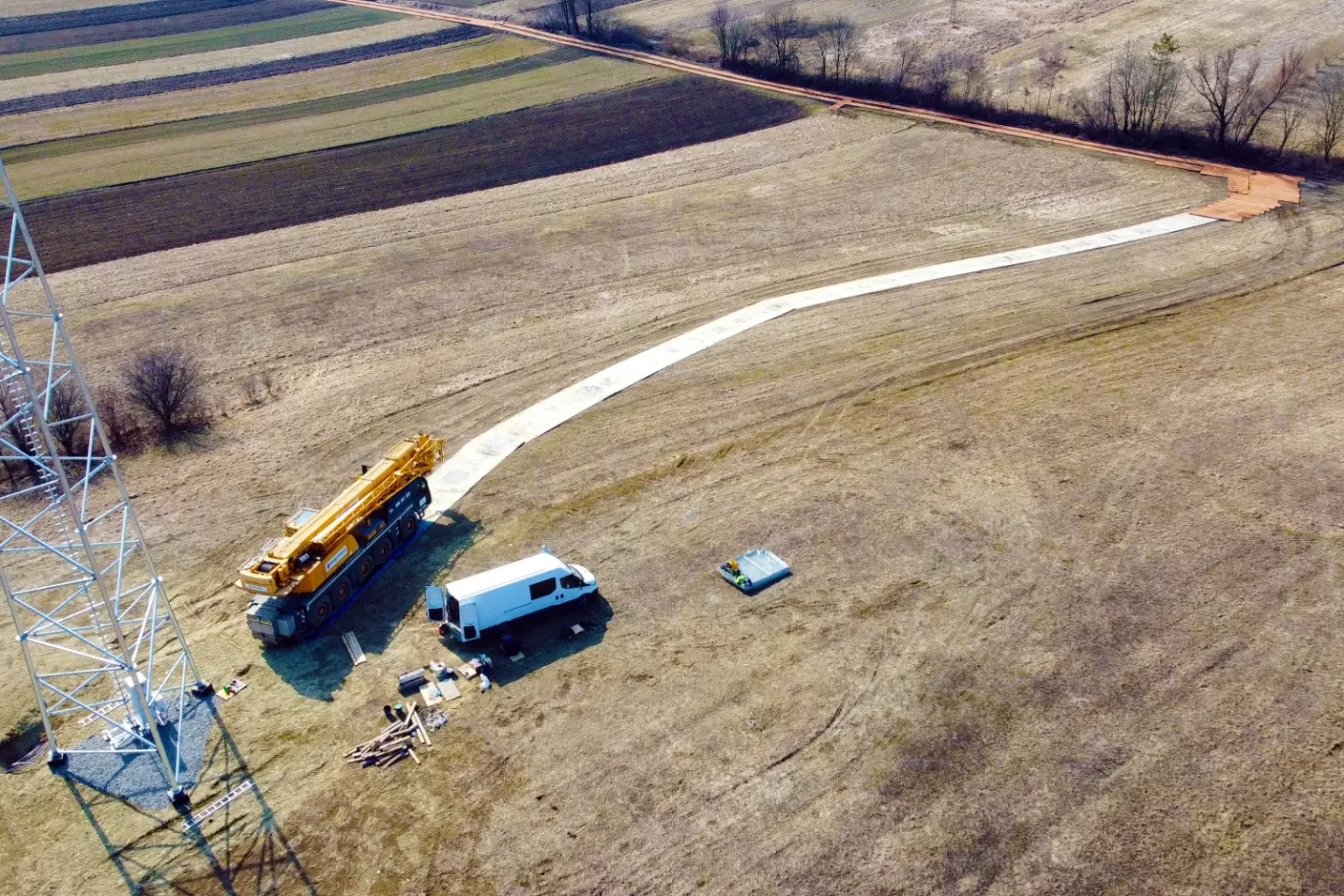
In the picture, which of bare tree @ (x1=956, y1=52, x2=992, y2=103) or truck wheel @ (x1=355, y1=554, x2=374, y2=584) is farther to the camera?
bare tree @ (x1=956, y1=52, x2=992, y2=103)

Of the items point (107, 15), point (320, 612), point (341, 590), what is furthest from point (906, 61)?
point (107, 15)

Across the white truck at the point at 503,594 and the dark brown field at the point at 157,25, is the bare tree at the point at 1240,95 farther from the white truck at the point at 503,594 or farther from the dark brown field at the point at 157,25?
the dark brown field at the point at 157,25

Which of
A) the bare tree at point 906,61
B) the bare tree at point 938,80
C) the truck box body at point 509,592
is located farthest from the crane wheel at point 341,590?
the bare tree at point 906,61

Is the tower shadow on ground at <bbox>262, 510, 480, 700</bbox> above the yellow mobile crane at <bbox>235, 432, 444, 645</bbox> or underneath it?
underneath

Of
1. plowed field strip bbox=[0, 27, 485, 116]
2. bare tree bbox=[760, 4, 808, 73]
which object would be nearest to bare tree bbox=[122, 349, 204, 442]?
plowed field strip bbox=[0, 27, 485, 116]

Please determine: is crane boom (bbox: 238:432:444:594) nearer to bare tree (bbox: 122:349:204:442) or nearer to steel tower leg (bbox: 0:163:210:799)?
steel tower leg (bbox: 0:163:210:799)

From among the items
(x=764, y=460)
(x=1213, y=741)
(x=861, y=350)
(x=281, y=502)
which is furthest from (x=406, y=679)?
(x=861, y=350)

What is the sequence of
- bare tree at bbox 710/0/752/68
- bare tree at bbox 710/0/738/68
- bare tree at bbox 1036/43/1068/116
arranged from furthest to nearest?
bare tree at bbox 710/0/738/68
bare tree at bbox 710/0/752/68
bare tree at bbox 1036/43/1068/116
